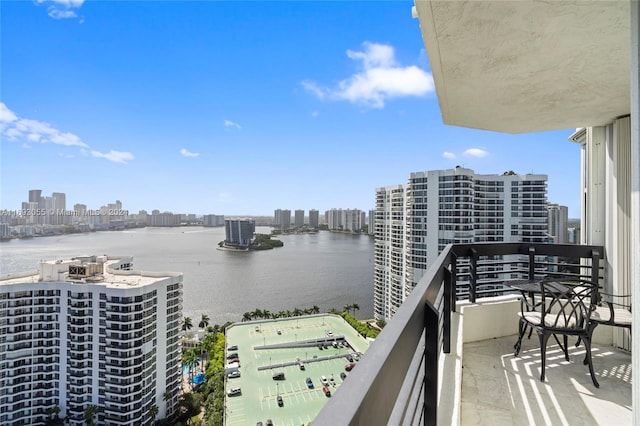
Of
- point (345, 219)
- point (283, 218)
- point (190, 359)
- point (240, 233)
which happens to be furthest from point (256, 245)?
point (190, 359)

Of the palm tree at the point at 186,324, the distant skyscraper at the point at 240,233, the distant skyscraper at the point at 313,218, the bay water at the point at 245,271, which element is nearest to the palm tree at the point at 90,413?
the palm tree at the point at 186,324

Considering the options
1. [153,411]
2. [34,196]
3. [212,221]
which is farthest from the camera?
[212,221]

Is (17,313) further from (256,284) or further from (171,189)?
(171,189)

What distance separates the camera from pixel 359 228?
71688mm

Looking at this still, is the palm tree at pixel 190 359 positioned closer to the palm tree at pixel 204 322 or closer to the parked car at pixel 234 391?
the palm tree at pixel 204 322

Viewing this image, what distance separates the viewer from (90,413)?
14578mm

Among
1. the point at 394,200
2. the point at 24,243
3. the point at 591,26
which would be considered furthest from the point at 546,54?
the point at 24,243

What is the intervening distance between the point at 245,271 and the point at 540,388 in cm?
3740

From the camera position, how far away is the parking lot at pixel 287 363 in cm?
1436

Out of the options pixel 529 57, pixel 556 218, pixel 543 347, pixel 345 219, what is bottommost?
pixel 543 347

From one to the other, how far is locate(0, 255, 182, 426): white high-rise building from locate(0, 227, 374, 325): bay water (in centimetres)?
980

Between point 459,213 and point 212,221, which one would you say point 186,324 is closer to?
point 459,213

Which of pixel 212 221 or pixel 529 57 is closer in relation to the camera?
pixel 529 57

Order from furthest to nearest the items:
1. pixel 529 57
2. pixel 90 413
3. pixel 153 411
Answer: pixel 153 411, pixel 90 413, pixel 529 57
